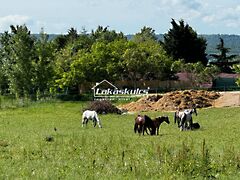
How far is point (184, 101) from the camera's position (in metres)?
50.9

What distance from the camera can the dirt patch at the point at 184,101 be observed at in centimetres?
4994

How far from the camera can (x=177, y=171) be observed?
1279 cm

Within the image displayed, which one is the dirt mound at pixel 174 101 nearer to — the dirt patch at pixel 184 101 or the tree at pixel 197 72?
the dirt patch at pixel 184 101

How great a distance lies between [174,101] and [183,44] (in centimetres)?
4303

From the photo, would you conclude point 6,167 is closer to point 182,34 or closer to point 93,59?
point 93,59

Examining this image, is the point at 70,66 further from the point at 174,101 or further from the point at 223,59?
the point at 223,59

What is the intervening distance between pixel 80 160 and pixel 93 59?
182 ft

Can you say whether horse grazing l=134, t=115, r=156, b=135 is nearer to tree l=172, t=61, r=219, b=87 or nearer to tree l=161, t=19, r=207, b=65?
tree l=172, t=61, r=219, b=87

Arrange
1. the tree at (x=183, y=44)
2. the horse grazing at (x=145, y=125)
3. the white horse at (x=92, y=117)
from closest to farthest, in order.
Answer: the horse grazing at (x=145, y=125), the white horse at (x=92, y=117), the tree at (x=183, y=44)

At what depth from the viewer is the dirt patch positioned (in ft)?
164

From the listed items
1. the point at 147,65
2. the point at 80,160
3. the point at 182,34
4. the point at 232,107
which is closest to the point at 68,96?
the point at 147,65

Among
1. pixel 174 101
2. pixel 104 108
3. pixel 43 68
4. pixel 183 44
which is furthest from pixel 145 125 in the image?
pixel 183 44

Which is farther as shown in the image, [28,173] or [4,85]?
[4,85]

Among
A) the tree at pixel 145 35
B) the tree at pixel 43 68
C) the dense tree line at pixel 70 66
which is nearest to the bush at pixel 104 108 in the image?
the dense tree line at pixel 70 66
